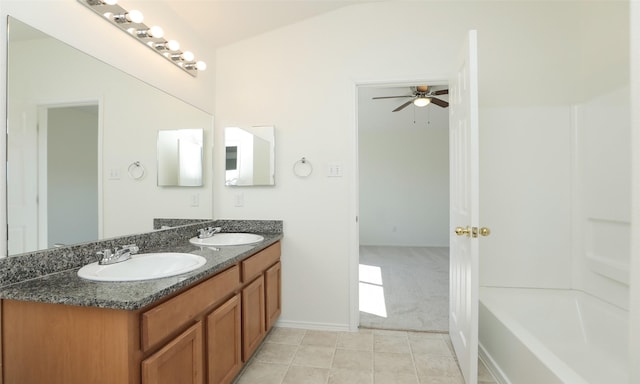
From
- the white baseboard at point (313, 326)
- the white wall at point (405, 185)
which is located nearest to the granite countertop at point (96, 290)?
the white baseboard at point (313, 326)

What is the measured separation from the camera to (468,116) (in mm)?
1569

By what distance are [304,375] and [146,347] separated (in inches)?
43.5

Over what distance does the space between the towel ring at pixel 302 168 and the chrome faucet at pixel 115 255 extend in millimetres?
1262

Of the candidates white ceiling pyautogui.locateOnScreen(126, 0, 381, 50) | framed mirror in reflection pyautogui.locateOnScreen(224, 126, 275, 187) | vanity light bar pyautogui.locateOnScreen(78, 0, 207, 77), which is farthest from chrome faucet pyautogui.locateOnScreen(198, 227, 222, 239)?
white ceiling pyautogui.locateOnScreen(126, 0, 381, 50)

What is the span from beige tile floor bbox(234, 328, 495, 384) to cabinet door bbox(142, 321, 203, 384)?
601 mm

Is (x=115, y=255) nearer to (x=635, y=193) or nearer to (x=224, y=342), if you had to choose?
(x=224, y=342)

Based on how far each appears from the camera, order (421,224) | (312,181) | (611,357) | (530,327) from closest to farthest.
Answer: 1. (611,357)
2. (530,327)
3. (312,181)
4. (421,224)

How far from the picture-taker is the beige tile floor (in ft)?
5.69

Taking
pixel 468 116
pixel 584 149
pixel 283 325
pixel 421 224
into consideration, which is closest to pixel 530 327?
pixel 584 149

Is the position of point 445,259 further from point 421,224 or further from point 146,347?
point 146,347

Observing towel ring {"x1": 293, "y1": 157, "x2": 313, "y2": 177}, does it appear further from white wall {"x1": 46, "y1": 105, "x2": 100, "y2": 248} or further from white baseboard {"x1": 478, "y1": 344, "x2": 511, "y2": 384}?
white baseboard {"x1": 478, "y1": 344, "x2": 511, "y2": 384}

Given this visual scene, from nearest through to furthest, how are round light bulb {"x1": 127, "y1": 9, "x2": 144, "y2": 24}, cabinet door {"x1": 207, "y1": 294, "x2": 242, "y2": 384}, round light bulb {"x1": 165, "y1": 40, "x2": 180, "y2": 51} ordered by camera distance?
1. cabinet door {"x1": 207, "y1": 294, "x2": 242, "y2": 384}
2. round light bulb {"x1": 127, "y1": 9, "x2": 144, "y2": 24}
3. round light bulb {"x1": 165, "y1": 40, "x2": 180, "y2": 51}

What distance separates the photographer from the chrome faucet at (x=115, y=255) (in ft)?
4.25

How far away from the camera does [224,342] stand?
1.48 metres
